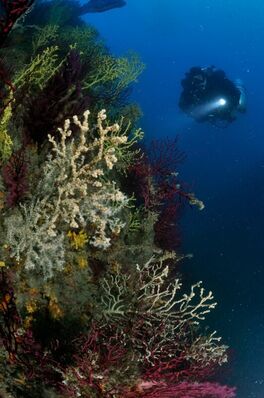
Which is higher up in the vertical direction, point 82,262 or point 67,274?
point 82,262

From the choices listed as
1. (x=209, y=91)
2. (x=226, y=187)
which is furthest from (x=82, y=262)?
(x=226, y=187)

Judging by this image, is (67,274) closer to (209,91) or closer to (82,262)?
(82,262)

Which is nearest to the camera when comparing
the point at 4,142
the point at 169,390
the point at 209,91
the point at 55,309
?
the point at 169,390

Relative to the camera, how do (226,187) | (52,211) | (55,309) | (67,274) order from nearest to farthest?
(52,211) < (55,309) < (67,274) < (226,187)

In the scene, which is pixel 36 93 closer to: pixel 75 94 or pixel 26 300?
pixel 75 94

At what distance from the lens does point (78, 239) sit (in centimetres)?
439

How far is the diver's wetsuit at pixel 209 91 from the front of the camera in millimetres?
14297

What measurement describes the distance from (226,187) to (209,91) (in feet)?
38.1

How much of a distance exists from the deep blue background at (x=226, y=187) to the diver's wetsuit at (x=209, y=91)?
10.7 ft

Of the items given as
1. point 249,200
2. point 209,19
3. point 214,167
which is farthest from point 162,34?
point 249,200

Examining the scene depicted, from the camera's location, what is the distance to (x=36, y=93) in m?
4.65

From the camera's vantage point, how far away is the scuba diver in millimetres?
14305

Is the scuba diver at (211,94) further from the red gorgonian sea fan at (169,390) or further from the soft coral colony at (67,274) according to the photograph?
the red gorgonian sea fan at (169,390)

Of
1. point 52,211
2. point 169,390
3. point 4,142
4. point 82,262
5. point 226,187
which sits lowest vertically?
point 169,390
